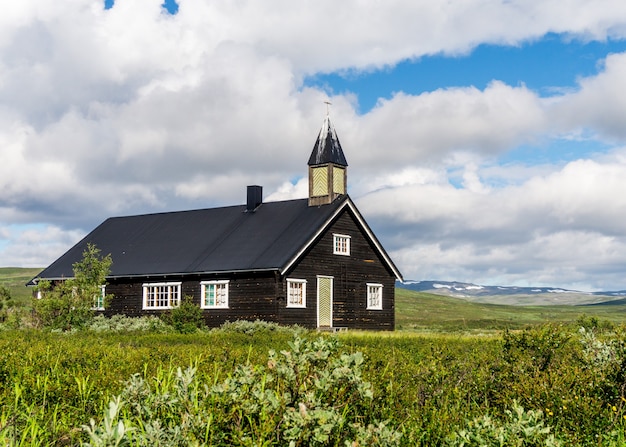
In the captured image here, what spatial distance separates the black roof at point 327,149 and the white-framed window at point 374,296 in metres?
6.96

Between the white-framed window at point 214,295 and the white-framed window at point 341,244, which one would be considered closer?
the white-framed window at point 214,295

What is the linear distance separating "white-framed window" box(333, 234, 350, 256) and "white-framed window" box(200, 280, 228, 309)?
19.7 feet

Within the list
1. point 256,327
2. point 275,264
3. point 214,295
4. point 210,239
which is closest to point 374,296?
point 275,264

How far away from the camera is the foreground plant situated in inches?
240

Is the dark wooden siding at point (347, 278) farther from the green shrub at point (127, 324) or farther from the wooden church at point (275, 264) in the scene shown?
the green shrub at point (127, 324)

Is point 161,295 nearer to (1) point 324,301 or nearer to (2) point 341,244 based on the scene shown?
(1) point 324,301

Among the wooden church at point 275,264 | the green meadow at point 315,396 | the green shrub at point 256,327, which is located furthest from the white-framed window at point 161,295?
the green meadow at point 315,396

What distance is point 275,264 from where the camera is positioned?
34.6 meters

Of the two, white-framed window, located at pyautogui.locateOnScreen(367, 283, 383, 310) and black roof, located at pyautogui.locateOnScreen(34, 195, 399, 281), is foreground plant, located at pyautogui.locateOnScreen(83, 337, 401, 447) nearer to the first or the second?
black roof, located at pyautogui.locateOnScreen(34, 195, 399, 281)

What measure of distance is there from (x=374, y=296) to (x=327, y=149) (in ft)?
28.1

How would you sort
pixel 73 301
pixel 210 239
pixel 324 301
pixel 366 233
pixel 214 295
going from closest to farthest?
pixel 73 301
pixel 214 295
pixel 324 301
pixel 366 233
pixel 210 239

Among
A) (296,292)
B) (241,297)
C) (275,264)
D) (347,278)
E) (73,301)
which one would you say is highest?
(275,264)

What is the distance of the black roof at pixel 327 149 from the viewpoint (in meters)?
38.9

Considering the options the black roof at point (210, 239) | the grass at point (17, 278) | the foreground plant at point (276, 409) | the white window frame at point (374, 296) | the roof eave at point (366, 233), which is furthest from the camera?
the grass at point (17, 278)
